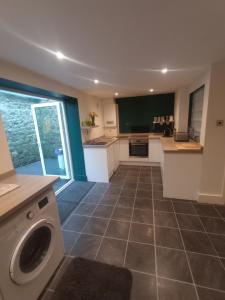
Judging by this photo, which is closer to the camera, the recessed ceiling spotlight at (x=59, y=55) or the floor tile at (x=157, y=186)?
the recessed ceiling spotlight at (x=59, y=55)

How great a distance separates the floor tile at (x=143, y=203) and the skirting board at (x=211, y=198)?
85cm

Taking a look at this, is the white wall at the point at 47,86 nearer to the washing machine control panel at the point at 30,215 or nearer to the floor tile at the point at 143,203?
the washing machine control panel at the point at 30,215

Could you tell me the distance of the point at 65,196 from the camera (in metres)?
2.95

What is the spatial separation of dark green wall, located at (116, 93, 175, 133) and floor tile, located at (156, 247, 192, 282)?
141 inches

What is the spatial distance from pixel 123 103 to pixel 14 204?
429cm

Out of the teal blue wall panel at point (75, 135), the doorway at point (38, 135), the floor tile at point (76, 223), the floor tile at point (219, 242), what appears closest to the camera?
the floor tile at point (219, 242)

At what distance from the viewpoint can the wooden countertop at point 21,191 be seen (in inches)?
38.4

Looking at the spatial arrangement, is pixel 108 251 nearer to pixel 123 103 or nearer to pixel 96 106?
pixel 96 106

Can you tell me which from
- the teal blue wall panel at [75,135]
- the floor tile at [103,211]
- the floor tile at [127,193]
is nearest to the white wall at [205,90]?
the floor tile at [127,193]

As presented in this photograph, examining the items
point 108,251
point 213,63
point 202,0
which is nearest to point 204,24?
point 202,0

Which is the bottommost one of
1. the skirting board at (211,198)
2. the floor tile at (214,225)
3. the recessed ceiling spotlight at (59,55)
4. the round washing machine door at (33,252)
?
the floor tile at (214,225)

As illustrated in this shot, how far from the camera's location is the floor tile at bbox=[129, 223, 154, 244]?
1.82 m

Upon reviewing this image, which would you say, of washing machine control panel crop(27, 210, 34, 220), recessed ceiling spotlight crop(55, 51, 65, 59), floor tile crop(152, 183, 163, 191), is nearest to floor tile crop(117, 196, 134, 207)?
floor tile crop(152, 183, 163, 191)

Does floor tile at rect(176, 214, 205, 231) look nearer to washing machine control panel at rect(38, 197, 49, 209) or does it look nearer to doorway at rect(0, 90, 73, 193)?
washing machine control panel at rect(38, 197, 49, 209)
